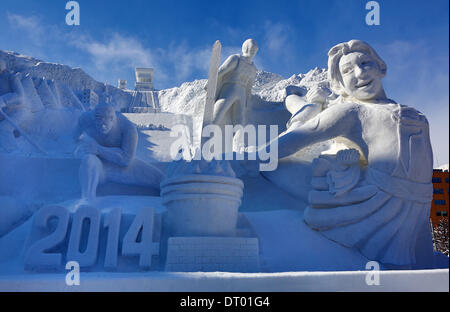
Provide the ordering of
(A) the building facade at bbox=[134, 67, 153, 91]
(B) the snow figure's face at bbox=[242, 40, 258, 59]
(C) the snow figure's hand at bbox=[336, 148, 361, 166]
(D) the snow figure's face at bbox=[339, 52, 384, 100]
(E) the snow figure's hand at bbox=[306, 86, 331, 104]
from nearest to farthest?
1. (C) the snow figure's hand at bbox=[336, 148, 361, 166]
2. (D) the snow figure's face at bbox=[339, 52, 384, 100]
3. (E) the snow figure's hand at bbox=[306, 86, 331, 104]
4. (B) the snow figure's face at bbox=[242, 40, 258, 59]
5. (A) the building facade at bbox=[134, 67, 153, 91]

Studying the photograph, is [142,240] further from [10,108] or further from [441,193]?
[441,193]

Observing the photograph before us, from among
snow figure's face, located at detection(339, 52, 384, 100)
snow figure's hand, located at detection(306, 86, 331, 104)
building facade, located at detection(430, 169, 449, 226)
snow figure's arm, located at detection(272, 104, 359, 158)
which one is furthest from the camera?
building facade, located at detection(430, 169, 449, 226)

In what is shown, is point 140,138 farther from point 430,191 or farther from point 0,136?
point 430,191

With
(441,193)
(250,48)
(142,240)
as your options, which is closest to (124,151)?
(142,240)

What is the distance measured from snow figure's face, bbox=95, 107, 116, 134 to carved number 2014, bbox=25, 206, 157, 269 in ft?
3.75

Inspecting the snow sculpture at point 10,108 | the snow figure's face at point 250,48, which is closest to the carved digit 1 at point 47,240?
the snow sculpture at point 10,108

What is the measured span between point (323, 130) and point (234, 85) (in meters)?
3.05

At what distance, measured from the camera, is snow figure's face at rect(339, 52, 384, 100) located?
3902mm

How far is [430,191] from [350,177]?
29.6 inches

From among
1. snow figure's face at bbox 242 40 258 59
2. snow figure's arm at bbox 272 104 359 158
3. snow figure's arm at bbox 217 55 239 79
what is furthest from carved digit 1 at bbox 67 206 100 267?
snow figure's face at bbox 242 40 258 59

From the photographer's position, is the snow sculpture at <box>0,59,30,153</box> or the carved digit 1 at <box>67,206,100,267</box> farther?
the snow sculpture at <box>0,59,30,153</box>

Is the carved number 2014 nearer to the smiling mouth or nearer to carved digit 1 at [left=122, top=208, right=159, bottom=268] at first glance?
carved digit 1 at [left=122, top=208, right=159, bottom=268]

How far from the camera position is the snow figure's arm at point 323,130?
3791 millimetres

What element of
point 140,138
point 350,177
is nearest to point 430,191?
point 350,177
